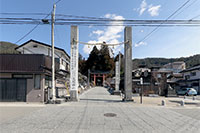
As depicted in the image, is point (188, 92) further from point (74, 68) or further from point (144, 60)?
point (144, 60)

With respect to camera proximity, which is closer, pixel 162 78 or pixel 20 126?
pixel 20 126

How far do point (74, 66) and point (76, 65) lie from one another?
0.75 ft

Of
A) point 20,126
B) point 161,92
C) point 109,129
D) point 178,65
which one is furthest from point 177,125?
point 178,65

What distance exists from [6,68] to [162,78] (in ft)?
74.4

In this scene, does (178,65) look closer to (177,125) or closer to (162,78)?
(162,78)

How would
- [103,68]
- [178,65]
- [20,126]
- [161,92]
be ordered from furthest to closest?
[178,65], [103,68], [161,92], [20,126]

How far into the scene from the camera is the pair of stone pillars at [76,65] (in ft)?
40.8

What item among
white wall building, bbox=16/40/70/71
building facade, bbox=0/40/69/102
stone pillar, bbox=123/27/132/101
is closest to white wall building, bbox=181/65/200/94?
stone pillar, bbox=123/27/132/101

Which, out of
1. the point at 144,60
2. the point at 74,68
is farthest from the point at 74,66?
the point at 144,60

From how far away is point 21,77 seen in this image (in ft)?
38.3

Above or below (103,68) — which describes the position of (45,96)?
below

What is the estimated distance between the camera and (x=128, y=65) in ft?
42.8

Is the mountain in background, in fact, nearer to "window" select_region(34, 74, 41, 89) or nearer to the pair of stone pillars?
"window" select_region(34, 74, 41, 89)

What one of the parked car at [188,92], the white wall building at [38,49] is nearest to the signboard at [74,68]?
the white wall building at [38,49]
